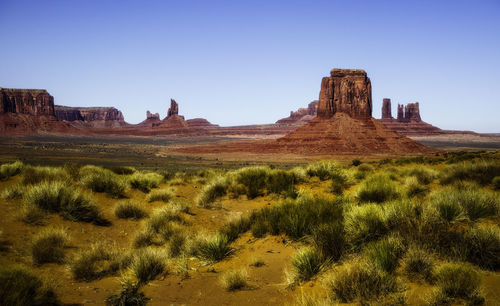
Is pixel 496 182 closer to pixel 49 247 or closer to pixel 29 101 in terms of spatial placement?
pixel 49 247

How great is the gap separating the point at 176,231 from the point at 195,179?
1028cm

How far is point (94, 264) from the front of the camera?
602 centimetres

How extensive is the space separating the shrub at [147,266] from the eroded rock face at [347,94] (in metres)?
86.4

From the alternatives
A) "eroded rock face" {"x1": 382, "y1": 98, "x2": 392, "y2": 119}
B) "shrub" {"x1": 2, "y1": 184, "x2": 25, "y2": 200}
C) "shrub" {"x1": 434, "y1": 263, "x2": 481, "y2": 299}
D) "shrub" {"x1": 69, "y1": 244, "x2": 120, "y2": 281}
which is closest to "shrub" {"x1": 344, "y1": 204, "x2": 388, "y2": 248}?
"shrub" {"x1": 434, "y1": 263, "x2": 481, "y2": 299}

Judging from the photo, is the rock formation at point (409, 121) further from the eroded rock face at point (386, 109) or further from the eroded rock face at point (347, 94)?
the eroded rock face at point (347, 94)

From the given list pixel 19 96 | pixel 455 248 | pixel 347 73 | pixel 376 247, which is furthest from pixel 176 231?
pixel 19 96

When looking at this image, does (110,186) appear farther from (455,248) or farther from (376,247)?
(455,248)

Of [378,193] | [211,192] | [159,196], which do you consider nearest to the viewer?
[378,193]

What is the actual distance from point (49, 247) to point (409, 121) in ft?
695

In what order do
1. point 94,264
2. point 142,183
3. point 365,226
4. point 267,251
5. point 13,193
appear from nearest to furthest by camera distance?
point 365,226, point 94,264, point 267,251, point 13,193, point 142,183

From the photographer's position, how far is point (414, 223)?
17.0 feet

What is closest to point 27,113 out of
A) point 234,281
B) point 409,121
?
point 234,281

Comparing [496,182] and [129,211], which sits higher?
[496,182]

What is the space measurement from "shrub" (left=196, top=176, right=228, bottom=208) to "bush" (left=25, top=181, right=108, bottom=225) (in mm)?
4118
